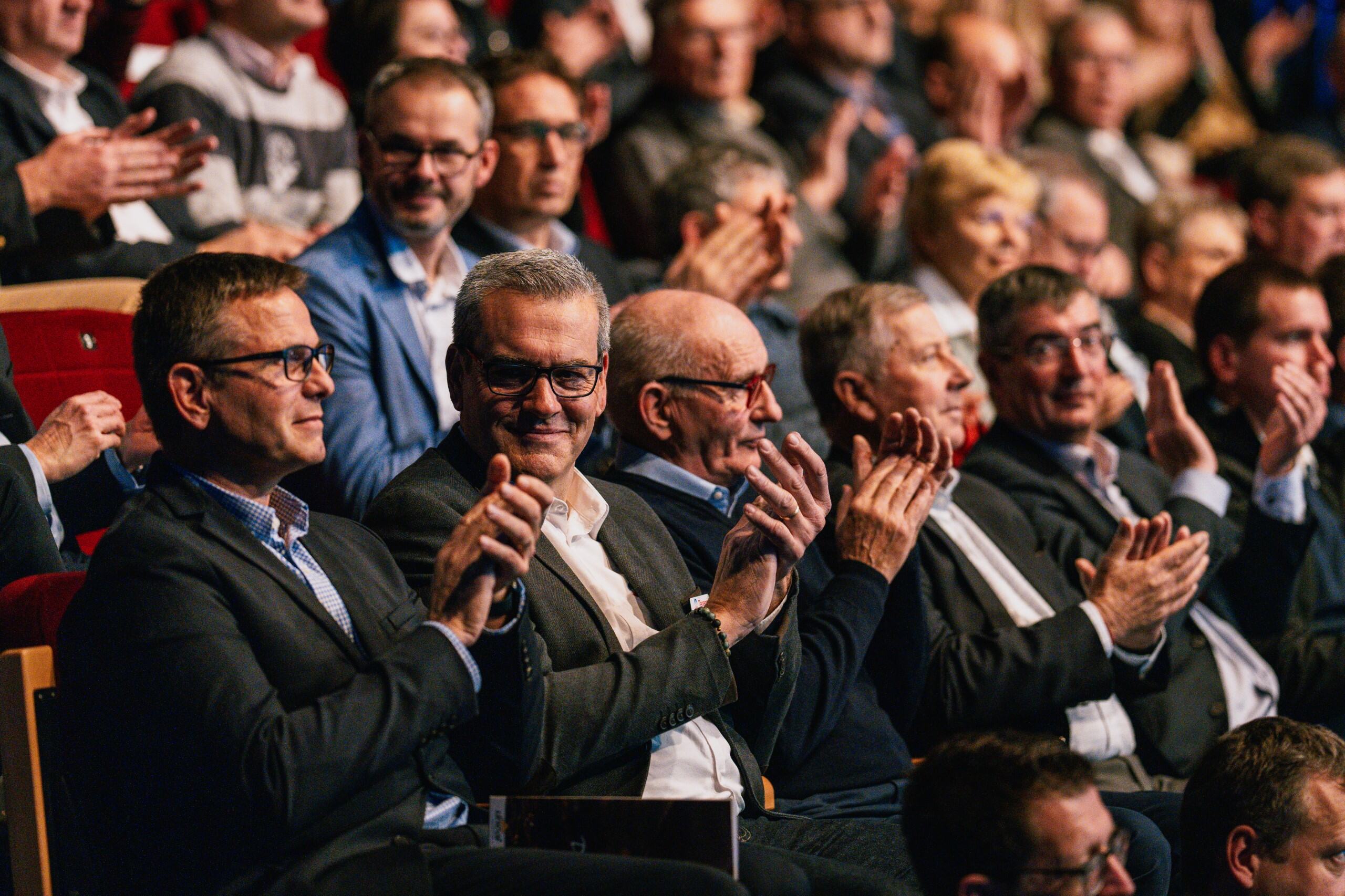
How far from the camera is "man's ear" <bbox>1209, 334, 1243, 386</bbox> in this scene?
13.5ft

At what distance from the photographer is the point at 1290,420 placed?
365 centimetres

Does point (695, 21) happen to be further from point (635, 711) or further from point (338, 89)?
point (635, 711)

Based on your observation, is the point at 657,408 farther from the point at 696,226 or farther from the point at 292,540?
the point at 696,226

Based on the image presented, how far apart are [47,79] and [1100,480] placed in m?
2.51

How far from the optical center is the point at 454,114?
11.5ft

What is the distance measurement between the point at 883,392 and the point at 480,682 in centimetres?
147

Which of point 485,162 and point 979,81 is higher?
point 485,162

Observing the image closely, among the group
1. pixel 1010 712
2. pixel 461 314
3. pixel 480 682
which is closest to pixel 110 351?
pixel 461 314

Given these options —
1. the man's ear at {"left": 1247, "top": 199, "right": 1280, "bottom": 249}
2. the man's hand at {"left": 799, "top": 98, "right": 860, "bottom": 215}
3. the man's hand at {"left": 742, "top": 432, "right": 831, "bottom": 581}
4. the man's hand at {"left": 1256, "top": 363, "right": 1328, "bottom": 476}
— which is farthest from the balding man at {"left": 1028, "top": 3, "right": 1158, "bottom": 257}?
the man's hand at {"left": 742, "top": 432, "right": 831, "bottom": 581}

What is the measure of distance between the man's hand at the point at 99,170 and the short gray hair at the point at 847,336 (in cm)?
133

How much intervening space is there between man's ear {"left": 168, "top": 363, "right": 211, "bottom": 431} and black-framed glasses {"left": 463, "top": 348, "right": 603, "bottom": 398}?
1.43ft

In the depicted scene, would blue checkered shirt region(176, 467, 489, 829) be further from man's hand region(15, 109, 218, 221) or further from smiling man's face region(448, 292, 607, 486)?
man's hand region(15, 109, 218, 221)

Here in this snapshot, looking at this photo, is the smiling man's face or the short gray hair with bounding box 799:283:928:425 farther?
the short gray hair with bounding box 799:283:928:425

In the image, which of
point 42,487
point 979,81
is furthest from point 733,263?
point 979,81
